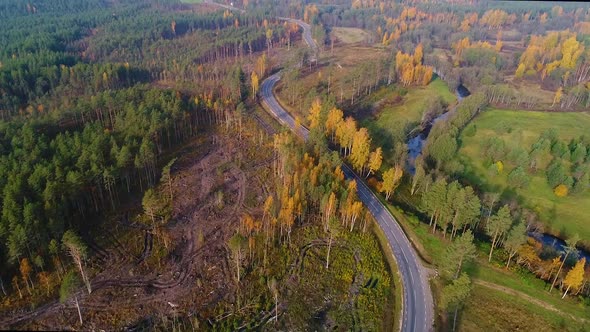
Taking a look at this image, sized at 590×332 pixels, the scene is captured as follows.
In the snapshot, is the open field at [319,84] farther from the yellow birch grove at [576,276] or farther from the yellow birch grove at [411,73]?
the yellow birch grove at [576,276]

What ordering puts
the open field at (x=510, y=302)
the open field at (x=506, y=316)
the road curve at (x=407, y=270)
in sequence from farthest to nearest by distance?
the open field at (x=510, y=302) → the road curve at (x=407, y=270) → the open field at (x=506, y=316)

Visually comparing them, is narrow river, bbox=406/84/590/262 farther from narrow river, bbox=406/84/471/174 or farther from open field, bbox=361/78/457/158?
open field, bbox=361/78/457/158

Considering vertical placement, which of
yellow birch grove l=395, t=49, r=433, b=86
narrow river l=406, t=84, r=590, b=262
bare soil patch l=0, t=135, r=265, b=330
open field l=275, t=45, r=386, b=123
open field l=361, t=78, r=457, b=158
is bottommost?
narrow river l=406, t=84, r=590, b=262

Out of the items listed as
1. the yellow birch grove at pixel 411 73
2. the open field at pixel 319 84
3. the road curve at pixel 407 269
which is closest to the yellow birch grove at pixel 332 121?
the road curve at pixel 407 269

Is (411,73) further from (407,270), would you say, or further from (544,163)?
(407,270)

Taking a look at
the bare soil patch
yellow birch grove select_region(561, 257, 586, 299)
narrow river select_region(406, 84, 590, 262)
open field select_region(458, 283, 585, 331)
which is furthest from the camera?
narrow river select_region(406, 84, 590, 262)

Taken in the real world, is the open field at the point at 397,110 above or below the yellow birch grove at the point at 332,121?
below

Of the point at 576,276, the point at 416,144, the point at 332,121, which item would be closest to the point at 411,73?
the point at 416,144

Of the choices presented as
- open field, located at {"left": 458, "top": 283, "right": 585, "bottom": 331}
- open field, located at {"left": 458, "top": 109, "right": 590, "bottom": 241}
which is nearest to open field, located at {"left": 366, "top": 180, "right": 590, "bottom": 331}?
open field, located at {"left": 458, "top": 283, "right": 585, "bottom": 331}

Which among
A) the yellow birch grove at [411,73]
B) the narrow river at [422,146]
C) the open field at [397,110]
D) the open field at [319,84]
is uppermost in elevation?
the yellow birch grove at [411,73]
